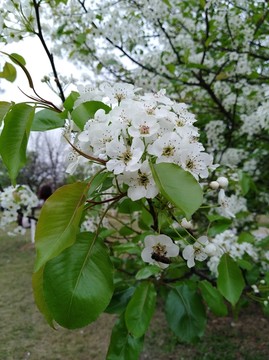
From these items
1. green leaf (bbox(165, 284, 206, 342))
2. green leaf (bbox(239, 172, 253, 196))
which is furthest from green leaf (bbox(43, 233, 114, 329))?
green leaf (bbox(239, 172, 253, 196))

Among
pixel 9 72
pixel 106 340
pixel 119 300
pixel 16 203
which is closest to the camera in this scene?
pixel 9 72

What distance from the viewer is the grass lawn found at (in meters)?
2.87

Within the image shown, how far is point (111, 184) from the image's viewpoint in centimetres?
83

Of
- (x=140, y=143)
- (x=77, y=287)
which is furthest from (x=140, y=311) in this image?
(x=140, y=143)

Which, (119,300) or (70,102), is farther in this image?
(119,300)

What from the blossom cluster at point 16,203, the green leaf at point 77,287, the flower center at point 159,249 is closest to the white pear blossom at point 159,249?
the flower center at point 159,249

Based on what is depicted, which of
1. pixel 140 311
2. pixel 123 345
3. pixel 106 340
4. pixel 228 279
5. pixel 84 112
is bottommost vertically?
pixel 106 340

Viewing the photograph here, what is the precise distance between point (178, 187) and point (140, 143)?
0.44ft

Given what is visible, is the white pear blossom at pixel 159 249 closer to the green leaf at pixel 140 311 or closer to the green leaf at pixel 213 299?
the green leaf at pixel 140 311

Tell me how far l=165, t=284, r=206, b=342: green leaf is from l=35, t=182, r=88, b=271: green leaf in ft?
3.22

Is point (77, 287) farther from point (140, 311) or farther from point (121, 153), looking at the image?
point (140, 311)

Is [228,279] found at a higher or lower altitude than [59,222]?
lower

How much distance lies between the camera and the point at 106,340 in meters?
3.19

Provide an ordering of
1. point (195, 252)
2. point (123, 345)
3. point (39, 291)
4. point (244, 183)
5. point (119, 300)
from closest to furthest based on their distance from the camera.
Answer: point (39, 291)
point (195, 252)
point (123, 345)
point (119, 300)
point (244, 183)
